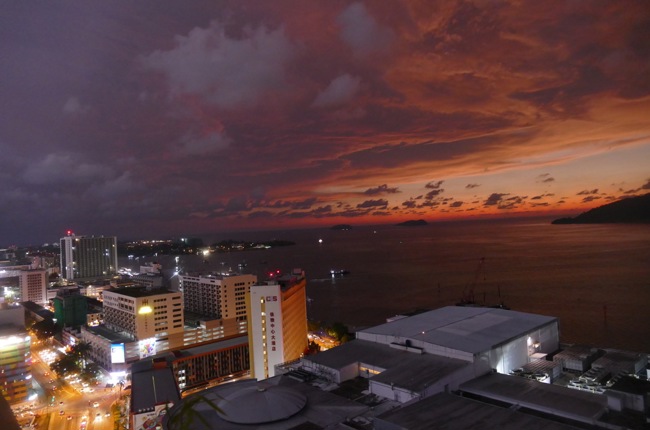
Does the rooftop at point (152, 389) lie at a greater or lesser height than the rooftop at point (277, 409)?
lesser

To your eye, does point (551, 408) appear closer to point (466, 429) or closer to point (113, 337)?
point (466, 429)

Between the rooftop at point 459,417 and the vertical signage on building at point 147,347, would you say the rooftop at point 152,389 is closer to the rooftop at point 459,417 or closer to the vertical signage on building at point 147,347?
the vertical signage on building at point 147,347

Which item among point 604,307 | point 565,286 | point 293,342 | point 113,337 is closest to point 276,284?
point 293,342

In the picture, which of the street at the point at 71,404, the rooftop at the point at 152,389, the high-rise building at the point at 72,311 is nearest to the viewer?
the rooftop at the point at 152,389

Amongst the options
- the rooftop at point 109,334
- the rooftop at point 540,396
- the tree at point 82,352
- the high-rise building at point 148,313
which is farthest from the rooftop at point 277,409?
the high-rise building at point 148,313

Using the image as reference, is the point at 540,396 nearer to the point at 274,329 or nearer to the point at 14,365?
the point at 274,329

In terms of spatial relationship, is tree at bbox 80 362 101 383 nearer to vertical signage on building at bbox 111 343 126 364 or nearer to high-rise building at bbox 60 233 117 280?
vertical signage on building at bbox 111 343 126 364
